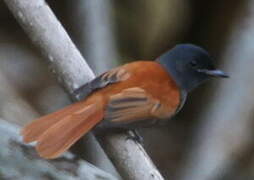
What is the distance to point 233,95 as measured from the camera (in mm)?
5598

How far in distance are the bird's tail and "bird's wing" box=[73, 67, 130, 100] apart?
55mm

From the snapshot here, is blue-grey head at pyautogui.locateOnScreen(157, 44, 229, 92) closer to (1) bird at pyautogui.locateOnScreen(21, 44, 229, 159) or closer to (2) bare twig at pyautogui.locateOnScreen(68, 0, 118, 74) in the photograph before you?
(1) bird at pyautogui.locateOnScreen(21, 44, 229, 159)

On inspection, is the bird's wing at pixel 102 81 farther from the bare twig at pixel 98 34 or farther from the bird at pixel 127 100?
the bare twig at pixel 98 34

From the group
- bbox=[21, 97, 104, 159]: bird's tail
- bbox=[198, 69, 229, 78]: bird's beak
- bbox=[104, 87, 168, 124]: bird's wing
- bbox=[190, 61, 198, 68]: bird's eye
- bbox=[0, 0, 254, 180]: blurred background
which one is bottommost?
bbox=[0, 0, 254, 180]: blurred background

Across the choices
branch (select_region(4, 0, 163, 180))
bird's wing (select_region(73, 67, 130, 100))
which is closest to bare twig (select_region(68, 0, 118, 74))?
bird's wing (select_region(73, 67, 130, 100))

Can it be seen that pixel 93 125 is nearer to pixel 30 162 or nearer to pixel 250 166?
pixel 30 162

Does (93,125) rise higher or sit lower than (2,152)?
lower

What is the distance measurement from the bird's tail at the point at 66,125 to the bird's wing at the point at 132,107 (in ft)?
0.18

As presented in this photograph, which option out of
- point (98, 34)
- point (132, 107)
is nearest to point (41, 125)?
point (132, 107)

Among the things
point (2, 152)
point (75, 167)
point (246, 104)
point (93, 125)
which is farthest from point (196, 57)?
point (246, 104)

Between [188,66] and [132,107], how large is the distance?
1.85 ft

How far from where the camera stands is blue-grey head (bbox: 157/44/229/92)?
11.5 feet

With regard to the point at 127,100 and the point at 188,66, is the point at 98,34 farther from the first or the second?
the point at 127,100

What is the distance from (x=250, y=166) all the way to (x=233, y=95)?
0.58 m
